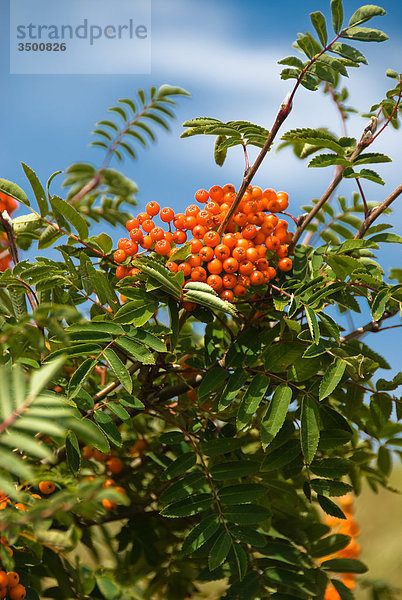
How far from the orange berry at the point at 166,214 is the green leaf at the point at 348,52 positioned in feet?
1.43

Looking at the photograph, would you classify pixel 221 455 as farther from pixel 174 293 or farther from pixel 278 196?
pixel 278 196

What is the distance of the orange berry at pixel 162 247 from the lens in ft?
3.75

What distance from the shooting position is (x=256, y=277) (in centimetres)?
112

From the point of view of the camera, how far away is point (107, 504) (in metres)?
1.44

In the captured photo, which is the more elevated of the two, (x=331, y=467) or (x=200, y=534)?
(x=331, y=467)

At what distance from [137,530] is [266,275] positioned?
79 centimetres

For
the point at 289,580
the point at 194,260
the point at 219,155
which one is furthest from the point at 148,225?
the point at 289,580

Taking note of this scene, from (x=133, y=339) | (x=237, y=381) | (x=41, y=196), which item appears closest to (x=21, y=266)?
(x=41, y=196)

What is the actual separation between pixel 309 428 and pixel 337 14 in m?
0.79

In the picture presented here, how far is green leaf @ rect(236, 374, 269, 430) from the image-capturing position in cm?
106

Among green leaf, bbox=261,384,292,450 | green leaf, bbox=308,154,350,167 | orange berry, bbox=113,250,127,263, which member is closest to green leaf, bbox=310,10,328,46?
green leaf, bbox=308,154,350,167

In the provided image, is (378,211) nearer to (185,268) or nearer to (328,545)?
(185,268)

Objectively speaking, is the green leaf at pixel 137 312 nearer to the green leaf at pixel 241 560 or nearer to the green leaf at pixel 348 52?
Answer: the green leaf at pixel 241 560

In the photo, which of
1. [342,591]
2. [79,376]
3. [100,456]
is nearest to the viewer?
[79,376]
